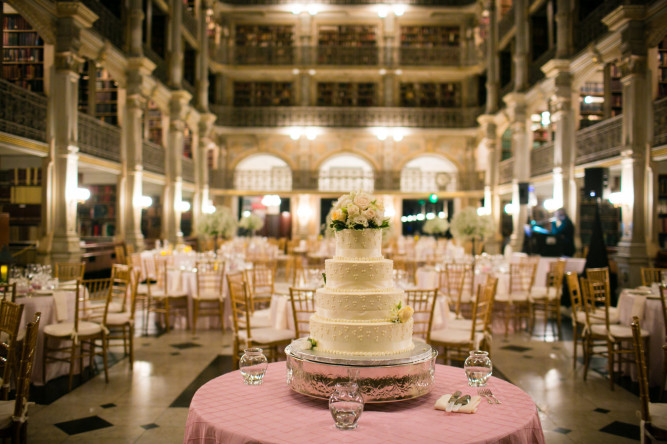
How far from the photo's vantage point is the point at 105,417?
166 inches

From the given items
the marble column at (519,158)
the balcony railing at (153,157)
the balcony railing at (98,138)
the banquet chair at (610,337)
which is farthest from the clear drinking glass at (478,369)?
the marble column at (519,158)

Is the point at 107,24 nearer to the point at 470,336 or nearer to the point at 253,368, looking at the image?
the point at 470,336

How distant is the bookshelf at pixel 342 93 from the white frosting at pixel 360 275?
20322 millimetres

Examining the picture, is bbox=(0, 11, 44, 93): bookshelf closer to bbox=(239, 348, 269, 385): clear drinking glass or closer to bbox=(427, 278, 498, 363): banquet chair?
bbox=(427, 278, 498, 363): banquet chair

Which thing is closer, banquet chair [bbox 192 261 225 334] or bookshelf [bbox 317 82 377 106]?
banquet chair [bbox 192 261 225 334]

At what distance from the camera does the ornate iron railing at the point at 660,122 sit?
9.48 metres

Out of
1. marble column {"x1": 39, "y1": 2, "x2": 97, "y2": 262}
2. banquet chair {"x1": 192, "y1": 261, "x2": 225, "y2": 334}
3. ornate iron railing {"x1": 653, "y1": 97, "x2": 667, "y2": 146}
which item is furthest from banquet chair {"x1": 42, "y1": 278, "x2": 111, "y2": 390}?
ornate iron railing {"x1": 653, "y1": 97, "x2": 667, "y2": 146}

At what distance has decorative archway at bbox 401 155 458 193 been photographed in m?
22.4

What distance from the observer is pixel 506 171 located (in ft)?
58.1

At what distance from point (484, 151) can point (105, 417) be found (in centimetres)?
2132

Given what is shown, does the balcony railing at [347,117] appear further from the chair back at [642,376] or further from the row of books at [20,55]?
the chair back at [642,376]

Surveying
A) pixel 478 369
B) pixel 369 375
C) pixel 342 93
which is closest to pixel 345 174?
pixel 342 93

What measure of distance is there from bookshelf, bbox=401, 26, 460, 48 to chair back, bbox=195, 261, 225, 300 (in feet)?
56.8

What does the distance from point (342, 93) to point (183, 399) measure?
63.0ft
